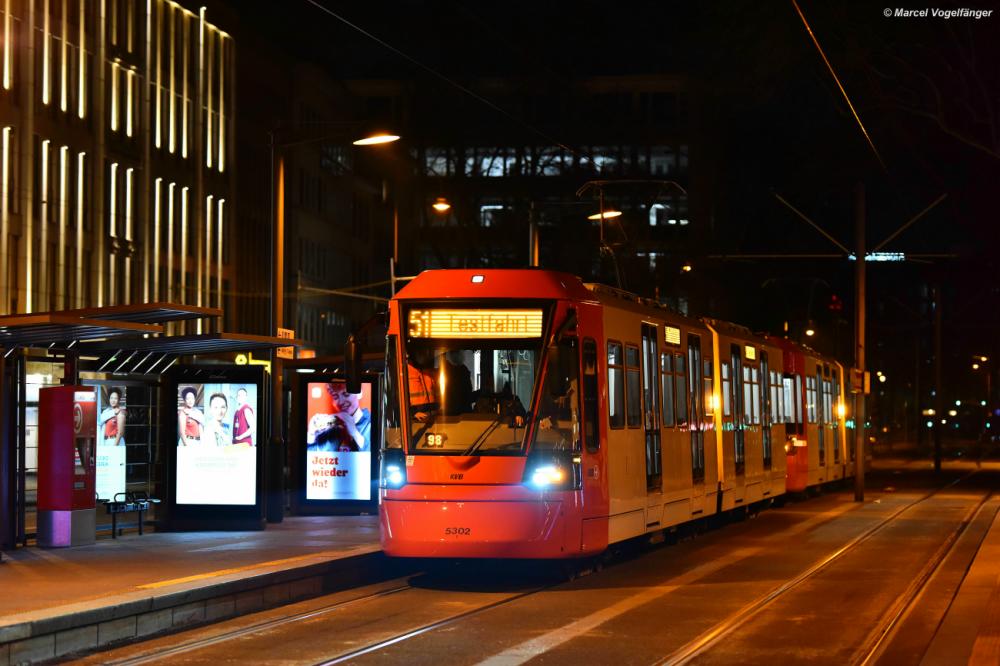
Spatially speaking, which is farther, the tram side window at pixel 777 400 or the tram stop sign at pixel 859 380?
the tram stop sign at pixel 859 380

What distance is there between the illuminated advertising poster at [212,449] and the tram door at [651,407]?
5.37 m

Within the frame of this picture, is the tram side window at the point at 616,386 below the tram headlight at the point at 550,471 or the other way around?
the other way around

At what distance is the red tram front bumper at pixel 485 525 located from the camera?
1520 centimetres

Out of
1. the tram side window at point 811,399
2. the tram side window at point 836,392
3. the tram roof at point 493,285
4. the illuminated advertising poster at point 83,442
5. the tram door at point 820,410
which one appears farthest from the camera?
the tram side window at point 836,392

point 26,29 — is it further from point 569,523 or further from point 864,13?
point 569,523

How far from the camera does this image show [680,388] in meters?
20.5

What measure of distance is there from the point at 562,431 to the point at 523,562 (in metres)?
3.72

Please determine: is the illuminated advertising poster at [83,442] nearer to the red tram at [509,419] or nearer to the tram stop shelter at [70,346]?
the tram stop shelter at [70,346]

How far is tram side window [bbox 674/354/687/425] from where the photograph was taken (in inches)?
797

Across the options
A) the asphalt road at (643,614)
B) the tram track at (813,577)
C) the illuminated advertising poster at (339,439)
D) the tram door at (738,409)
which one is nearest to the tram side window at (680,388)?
the asphalt road at (643,614)

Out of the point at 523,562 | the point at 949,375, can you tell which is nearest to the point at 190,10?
the point at 523,562

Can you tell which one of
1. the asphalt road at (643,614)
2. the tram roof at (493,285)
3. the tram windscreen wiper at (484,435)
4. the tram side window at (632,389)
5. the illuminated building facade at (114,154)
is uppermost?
the illuminated building facade at (114,154)

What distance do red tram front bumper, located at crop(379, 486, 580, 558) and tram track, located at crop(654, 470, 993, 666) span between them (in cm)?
220

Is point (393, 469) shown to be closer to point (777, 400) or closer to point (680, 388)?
point (680, 388)
